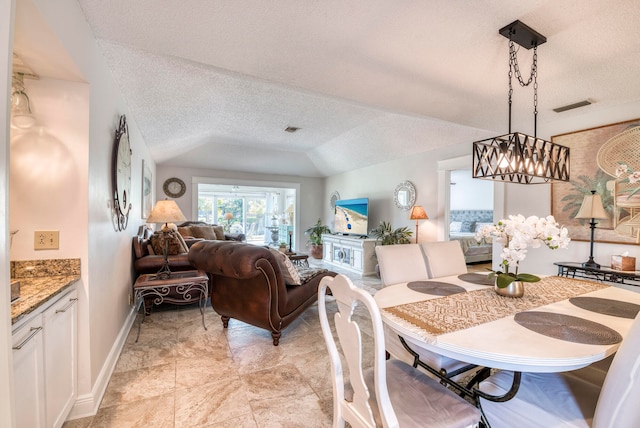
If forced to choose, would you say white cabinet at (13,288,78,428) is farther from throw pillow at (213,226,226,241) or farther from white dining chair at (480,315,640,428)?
throw pillow at (213,226,226,241)

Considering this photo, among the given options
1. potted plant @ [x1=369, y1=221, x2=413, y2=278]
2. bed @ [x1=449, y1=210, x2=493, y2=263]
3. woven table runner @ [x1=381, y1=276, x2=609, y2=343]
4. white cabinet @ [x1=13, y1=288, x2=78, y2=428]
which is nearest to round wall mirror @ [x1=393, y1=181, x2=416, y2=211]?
potted plant @ [x1=369, y1=221, x2=413, y2=278]

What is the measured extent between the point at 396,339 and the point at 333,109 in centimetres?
349

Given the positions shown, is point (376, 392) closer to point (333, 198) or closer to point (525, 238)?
point (525, 238)

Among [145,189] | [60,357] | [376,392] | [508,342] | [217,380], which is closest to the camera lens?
[376,392]

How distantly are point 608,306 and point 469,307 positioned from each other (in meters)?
0.79

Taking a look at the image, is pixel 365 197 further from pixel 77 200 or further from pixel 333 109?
pixel 77 200

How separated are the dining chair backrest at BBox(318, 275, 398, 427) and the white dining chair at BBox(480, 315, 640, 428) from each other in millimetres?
602

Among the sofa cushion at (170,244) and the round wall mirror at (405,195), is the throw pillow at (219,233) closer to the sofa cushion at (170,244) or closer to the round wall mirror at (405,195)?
the sofa cushion at (170,244)

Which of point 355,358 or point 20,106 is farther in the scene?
point 20,106

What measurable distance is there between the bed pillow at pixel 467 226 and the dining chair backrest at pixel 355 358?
25.1 feet

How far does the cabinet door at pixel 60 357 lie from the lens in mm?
1351

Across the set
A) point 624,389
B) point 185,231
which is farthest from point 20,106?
point 185,231

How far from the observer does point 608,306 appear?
1.59 meters

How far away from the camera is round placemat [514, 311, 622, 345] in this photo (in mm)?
1186
